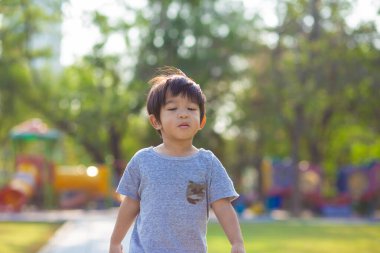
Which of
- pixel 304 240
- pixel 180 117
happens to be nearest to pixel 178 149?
pixel 180 117

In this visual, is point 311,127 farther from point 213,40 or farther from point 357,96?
point 357,96

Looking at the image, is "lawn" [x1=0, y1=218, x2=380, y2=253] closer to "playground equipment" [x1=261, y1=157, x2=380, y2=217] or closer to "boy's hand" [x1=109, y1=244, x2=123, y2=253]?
"boy's hand" [x1=109, y1=244, x2=123, y2=253]

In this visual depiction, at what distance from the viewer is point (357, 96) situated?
1013 inches

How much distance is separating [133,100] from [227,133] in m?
5.06

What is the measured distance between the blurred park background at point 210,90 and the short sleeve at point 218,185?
733 inches

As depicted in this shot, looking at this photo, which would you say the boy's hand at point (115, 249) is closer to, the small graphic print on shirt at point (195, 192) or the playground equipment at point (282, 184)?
the small graphic print on shirt at point (195, 192)

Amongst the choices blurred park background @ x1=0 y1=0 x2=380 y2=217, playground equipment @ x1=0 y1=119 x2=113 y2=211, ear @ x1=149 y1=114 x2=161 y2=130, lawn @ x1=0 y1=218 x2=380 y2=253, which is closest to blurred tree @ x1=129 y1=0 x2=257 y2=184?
blurred park background @ x1=0 y1=0 x2=380 y2=217

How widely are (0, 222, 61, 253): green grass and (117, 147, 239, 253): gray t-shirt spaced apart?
23.3ft

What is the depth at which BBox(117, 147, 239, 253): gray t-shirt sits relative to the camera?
3.69 metres

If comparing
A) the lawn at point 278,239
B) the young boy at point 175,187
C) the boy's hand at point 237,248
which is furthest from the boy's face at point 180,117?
the lawn at point 278,239

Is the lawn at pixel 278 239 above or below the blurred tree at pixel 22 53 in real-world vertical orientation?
below

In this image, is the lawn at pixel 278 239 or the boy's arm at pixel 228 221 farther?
the lawn at pixel 278 239

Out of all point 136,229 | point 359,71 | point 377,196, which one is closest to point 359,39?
point 359,71

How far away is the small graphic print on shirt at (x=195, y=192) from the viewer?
146 inches
